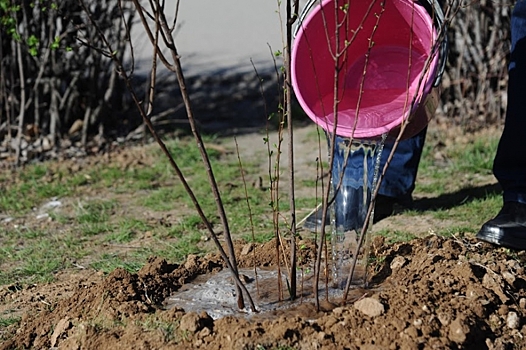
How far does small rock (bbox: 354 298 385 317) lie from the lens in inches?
98.1

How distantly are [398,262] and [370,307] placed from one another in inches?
22.2

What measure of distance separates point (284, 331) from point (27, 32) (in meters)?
3.34

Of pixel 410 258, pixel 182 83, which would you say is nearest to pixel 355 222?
pixel 410 258

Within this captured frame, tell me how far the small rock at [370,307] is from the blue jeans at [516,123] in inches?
48.5

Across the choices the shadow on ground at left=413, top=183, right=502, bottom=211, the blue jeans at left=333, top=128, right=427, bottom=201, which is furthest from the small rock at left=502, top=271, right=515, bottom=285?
the shadow on ground at left=413, top=183, right=502, bottom=211

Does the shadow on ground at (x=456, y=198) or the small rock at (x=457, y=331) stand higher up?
the small rock at (x=457, y=331)

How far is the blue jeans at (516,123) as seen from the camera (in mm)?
3424

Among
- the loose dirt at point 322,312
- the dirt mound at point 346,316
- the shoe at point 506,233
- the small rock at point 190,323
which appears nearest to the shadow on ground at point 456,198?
the shoe at point 506,233

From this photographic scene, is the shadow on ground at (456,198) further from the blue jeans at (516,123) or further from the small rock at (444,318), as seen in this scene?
the small rock at (444,318)

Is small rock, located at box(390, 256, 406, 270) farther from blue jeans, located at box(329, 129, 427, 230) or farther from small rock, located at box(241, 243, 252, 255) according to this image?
small rock, located at box(241, 243, 252, 255)

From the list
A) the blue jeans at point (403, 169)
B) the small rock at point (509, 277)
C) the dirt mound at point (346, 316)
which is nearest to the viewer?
the dirt mound at point (346, 316)

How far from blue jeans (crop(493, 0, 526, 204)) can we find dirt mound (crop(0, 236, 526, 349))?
0.53 metres

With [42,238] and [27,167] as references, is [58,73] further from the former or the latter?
[42,238]

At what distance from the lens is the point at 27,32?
16.9 feet
